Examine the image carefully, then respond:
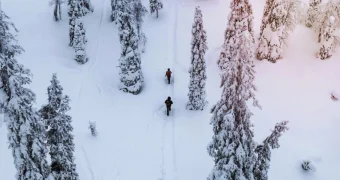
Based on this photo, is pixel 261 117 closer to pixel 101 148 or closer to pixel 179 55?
pixel 179 55

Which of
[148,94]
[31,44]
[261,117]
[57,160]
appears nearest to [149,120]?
[148,94]

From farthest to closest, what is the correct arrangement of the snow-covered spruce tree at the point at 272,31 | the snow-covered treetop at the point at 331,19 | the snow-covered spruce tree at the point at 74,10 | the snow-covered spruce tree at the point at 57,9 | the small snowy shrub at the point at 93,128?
the snow-covered spruce tree at the point at 57,9, the snow-covered treetop at the point at 331,19, the snow-covered spruce tree at the point at 74,10, the snow-covered spruce tree at the point at 272,31, the small snowy shrub at the point at 93,128

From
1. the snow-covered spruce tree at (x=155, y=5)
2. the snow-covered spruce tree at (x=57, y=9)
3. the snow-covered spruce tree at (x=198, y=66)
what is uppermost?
the snow-covered spruce tree at (x=155, y=5)

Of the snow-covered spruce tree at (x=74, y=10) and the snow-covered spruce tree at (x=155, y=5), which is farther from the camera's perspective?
the snow-covered spruce tree at (x=155, y=5)

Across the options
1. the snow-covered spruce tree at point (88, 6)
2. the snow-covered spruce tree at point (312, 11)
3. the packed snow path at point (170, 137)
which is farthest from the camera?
the snow-covered spruce tree at point (88, 6)

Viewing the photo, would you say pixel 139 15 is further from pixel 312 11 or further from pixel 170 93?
pixel 312 11

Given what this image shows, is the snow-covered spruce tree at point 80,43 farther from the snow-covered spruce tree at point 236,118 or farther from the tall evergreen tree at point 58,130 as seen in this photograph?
the snow-covered spruce tree at point 236,118

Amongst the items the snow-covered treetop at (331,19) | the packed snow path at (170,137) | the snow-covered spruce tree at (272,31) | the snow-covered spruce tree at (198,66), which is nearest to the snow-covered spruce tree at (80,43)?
the packed snow path at (170,137)
